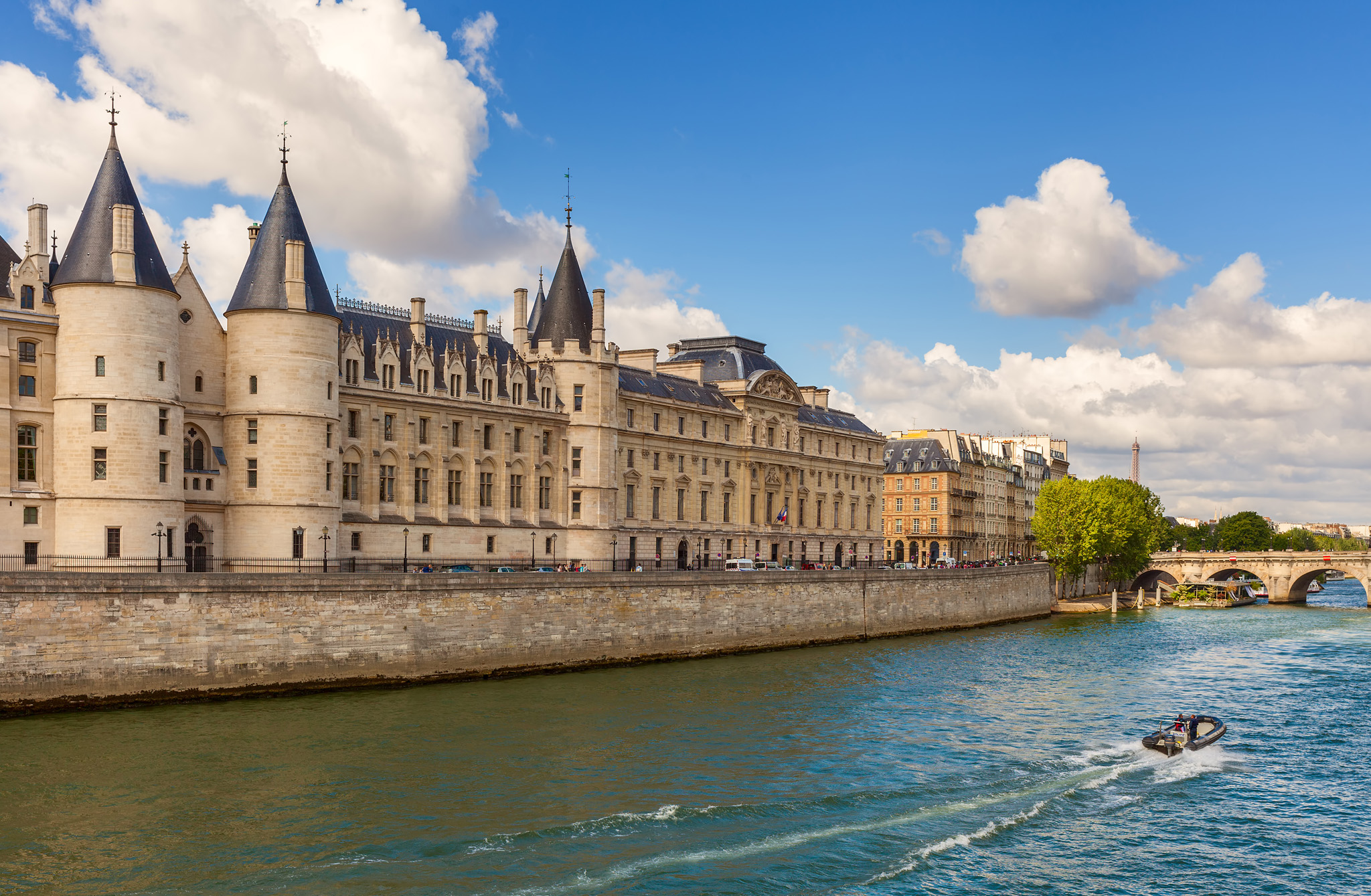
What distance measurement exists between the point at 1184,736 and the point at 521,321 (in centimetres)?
4763

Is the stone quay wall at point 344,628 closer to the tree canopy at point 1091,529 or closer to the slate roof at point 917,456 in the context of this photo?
the tree canopy at point 1091,529

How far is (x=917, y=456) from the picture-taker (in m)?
136

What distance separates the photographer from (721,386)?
9156 cm

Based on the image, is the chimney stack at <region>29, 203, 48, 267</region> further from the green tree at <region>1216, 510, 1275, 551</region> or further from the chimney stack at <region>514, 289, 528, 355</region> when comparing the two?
the green tree at <region>1216, 510, 1275, 551</region>

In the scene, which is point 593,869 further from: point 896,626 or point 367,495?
point 896,626

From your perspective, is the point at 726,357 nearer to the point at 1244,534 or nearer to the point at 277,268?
the point at 277,268

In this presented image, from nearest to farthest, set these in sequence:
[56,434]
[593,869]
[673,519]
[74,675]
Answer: [593,869], [74,675], [56,434], [673,519]

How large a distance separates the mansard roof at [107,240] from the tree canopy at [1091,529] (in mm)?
82288

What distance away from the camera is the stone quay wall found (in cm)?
3919

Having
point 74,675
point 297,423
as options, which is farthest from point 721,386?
point 74,675

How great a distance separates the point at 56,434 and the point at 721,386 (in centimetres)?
5217

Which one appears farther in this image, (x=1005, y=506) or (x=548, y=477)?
(x=1005, y=506)

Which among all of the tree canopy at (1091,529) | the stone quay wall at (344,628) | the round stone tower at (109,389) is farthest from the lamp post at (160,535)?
the tree canopy at (1091,529)

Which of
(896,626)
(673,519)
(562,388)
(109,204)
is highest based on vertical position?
(109,204)
